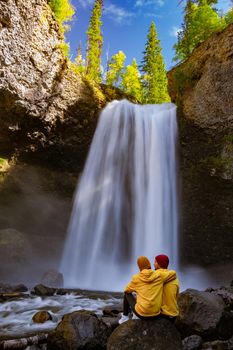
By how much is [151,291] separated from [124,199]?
1487cm

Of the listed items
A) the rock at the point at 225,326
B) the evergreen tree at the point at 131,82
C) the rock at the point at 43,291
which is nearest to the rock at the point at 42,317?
the rock at the point at 43,291

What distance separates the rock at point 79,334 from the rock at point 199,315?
1.84 metres

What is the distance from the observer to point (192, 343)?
7047 millimetres

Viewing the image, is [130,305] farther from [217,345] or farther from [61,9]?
[61,9]

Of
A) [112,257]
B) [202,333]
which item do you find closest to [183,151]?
[112,257]

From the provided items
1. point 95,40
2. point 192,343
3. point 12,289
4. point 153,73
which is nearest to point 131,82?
point 153,73

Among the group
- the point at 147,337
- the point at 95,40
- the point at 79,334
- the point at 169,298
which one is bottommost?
the point at 79,334

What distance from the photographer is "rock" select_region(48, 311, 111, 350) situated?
257 inches

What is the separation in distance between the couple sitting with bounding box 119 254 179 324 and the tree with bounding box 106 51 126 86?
1759 inches

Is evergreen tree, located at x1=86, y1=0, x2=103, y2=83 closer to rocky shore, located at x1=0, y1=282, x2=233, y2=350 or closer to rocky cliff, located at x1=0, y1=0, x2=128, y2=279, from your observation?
rocky cliff, located at x1=0, y1=0, x2=128, y2=279

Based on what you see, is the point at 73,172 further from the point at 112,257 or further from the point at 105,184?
the point at 112,257

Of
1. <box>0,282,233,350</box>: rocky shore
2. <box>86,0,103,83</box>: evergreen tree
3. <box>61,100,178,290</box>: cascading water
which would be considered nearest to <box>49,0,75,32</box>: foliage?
<box>61,100,178,290</box>: cascading water

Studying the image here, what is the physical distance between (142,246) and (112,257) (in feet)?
6.45

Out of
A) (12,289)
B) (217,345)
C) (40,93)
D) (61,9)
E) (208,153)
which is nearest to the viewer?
(217,345)
